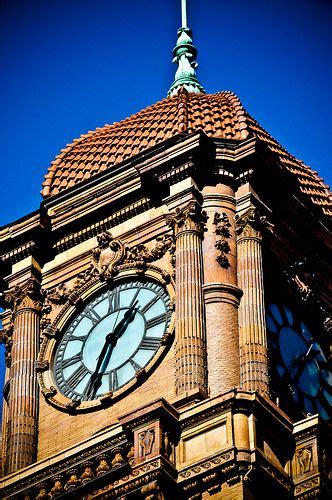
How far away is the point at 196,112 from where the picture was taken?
181 ft

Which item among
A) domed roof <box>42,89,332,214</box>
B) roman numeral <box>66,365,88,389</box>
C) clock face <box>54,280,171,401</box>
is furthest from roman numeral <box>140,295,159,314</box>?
domed roof <box>42,89,332,214</box>

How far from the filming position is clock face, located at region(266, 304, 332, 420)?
49812mm

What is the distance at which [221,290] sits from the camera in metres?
49.4

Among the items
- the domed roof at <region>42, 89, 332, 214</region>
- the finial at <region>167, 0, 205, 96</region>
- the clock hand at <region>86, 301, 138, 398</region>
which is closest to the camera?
the clock hand at <region>86, 301, 138, 398</region>

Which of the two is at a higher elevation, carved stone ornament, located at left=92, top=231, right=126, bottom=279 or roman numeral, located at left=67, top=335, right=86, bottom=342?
carved stone ornament, located at left=92, top=231, right=126, bottom=279

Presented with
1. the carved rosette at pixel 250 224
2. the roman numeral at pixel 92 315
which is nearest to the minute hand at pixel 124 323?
the roman numeral at pixel 92 315

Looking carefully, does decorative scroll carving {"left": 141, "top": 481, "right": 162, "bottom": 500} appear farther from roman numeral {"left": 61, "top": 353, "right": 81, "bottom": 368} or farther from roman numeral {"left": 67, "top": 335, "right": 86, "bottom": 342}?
roman numeral {"left": 67, "top": 335, "right": 86, "bottom": 342}

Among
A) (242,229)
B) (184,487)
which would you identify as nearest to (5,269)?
(242,229)

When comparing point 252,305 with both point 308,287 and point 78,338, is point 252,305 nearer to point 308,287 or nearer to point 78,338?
point 308,287

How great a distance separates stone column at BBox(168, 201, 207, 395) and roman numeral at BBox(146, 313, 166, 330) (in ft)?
2.55

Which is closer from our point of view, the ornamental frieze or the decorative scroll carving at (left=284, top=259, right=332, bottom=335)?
the ornamental frieze

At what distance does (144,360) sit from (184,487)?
19.2ft

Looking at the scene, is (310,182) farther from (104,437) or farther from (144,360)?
(104,437)

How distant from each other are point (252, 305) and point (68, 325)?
15.1ft
